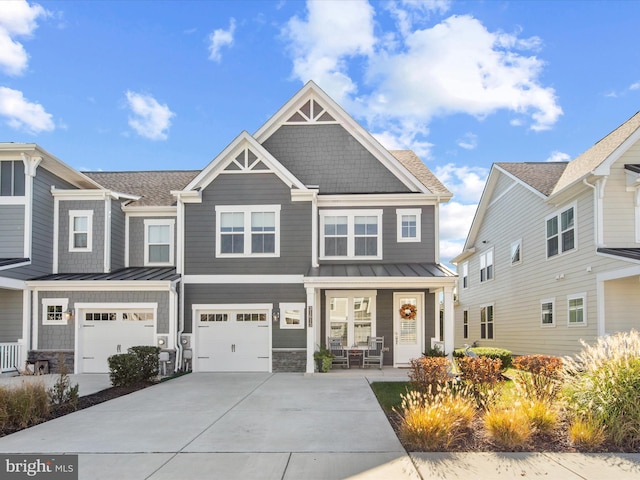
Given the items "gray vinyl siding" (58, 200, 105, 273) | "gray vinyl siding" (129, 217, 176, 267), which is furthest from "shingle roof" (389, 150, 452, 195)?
"gray vinyl siding" (58, 200, 105, 273)

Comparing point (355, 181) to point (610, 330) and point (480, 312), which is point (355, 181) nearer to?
point (610, 330)

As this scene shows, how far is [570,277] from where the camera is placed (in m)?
16.5

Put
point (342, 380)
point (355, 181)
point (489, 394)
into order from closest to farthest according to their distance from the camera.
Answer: point (489, 394) < point (342, 380) < point (355, 181)

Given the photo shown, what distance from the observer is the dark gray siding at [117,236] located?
18.3 metres

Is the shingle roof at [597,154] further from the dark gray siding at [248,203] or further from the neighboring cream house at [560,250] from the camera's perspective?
the dark gray siding at [248,203]

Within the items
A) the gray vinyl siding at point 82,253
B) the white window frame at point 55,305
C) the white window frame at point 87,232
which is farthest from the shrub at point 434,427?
the white window frame at point 87,232

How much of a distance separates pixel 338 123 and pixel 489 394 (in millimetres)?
12225

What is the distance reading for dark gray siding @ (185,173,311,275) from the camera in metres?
17.2

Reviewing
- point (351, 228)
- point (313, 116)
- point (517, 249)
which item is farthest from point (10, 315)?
point (517, 249)

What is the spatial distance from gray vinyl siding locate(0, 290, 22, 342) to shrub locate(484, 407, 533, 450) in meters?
15.2

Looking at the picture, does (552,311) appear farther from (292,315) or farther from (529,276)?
(292,315)

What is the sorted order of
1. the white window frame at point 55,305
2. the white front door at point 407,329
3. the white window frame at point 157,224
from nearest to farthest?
1. the white window frame at point 55,305
2. the white front door at point 407,329
3. the white window frame at point 157,224

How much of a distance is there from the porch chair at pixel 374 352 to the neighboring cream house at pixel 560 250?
5.86 meters

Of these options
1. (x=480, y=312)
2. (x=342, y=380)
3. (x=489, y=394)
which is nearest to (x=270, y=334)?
(x=342, y=380)
